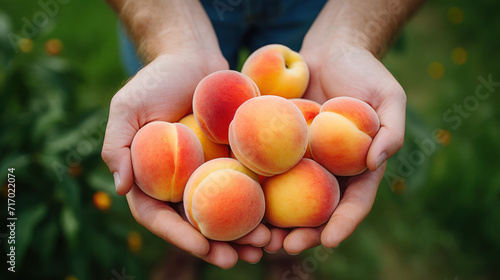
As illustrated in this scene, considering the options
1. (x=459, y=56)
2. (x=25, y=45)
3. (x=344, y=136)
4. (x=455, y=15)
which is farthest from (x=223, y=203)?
(x=455, y=15)

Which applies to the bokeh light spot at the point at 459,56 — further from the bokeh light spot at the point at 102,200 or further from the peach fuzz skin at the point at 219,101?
the bokeh light spot at the point at 102,200

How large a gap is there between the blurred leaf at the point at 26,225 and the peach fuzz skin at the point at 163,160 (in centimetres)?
75

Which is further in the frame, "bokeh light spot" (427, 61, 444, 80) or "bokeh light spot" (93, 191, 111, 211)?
"bokeh light spot" (427, 61, 444, 80)

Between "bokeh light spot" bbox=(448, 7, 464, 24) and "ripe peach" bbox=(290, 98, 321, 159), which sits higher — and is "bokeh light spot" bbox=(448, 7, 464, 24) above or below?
below

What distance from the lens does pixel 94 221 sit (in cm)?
179

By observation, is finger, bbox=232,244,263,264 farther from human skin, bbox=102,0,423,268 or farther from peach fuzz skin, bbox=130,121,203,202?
peach fuzz skin, bbox=130,121,203,202

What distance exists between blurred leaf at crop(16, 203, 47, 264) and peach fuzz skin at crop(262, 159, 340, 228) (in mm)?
1023

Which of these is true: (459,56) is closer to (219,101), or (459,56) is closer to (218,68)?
(218,68)

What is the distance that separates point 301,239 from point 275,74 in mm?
545

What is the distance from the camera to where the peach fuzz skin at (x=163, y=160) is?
3.47 feet

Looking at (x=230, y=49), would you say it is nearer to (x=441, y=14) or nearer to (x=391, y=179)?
(x=391, y=179)

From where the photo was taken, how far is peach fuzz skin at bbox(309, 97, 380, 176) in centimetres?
108


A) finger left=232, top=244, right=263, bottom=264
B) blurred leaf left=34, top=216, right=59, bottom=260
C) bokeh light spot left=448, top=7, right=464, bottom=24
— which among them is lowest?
blurred leaf left=34, top=216, right=59, bottom=260

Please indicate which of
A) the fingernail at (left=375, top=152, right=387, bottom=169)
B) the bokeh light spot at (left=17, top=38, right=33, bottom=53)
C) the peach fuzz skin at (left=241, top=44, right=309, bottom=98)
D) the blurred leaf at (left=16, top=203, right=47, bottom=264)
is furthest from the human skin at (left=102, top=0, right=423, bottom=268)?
the bokeh light spot at (left=17, top=38, right=33, bottom=53)
